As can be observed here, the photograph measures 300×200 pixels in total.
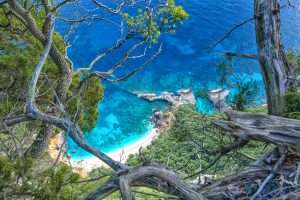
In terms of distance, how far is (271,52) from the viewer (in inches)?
127

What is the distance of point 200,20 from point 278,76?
81.1ft

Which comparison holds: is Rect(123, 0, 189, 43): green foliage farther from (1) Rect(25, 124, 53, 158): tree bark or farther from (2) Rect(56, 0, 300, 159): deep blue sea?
(2) Rect(56, 0, 300, 159): deep blue sea

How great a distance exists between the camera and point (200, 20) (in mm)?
27391

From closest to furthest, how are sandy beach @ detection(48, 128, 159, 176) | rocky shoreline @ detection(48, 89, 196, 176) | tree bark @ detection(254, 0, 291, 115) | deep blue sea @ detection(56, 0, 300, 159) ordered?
1. tree bark @ detection(254, 0, 291, 115)
2. sandy beach @ detection(48, 128, 159, 176)
3. rocky shoreline @ detection(48, 89, 196, 176)
4. deep blue sea @ detection(56, 0, 300, 159)

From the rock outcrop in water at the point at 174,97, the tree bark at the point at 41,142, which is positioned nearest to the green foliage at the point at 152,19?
the tree bark at the point at 41,142

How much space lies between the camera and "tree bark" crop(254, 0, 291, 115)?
3197 mm

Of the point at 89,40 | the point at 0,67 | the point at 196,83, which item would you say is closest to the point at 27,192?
the point at 0,67

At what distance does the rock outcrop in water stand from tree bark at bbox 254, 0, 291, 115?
55.9ft

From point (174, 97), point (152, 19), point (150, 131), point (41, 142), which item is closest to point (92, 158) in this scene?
point (150, 131)

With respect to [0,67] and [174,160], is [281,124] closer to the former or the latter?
[0,67]

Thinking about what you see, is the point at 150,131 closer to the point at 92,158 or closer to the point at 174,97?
the point at 174,97

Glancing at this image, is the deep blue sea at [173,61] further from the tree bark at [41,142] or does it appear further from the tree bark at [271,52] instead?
the tree bark at [271,52]

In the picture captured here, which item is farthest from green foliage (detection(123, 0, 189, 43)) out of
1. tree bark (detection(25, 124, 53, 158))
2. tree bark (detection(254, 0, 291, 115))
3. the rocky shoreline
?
the rocky shoreline

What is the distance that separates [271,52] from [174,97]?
17.9 metres
